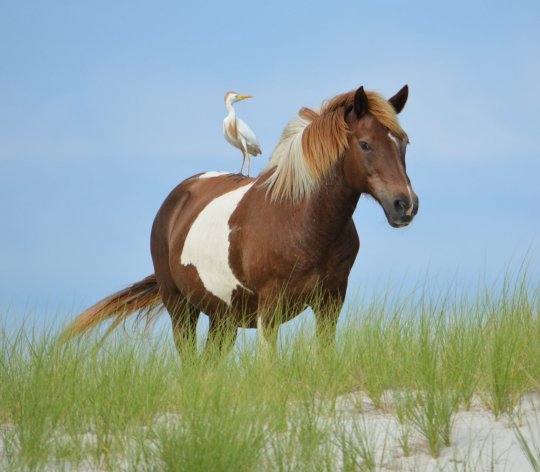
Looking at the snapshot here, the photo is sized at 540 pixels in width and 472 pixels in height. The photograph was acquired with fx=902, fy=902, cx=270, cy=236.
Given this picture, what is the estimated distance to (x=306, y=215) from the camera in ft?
20.5

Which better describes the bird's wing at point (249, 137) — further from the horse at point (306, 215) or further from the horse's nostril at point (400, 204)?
the horse's nostril at point (400, 204)

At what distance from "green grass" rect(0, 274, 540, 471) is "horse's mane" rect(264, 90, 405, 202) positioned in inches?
39.3

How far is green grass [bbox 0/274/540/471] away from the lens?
4.28 m

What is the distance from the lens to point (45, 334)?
19.4ft

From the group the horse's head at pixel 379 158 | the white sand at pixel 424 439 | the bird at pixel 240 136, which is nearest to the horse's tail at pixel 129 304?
the horse's head at pixel 379 158

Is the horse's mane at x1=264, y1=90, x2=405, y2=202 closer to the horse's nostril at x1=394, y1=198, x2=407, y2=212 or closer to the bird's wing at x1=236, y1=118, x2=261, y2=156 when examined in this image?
the horse's nostril at x1=394, y1=198, x2=407, y2=212

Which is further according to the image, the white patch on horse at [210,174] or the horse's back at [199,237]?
the white patch on horse at [210,174]

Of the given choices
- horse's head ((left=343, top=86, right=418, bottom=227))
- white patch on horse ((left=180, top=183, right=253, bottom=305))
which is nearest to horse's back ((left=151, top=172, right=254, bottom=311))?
white patch on horse ((left=180, top=183, right=253, bottom=305))

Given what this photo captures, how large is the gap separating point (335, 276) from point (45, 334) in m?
2.00

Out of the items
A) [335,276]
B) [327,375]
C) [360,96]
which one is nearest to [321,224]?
[335,276]

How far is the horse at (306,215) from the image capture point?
19.4 ft

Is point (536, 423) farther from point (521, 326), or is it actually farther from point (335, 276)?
point (335, 276)

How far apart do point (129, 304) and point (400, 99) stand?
12.8ft

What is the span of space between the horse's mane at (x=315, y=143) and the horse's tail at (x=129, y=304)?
2.80 m
